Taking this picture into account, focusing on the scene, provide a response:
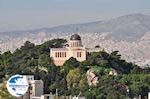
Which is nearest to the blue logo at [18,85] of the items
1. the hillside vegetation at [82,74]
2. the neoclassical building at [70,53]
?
the hillside vegetation at [82,74]

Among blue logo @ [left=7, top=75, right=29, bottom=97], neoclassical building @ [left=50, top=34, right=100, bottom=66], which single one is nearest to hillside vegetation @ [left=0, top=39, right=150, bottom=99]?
neoclassical building @ [left=50, top=34, right=100, bottom=66]

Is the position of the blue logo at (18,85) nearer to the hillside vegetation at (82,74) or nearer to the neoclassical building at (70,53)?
the hillside vegetation at (82,74)

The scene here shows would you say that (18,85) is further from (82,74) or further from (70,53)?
(70,53)

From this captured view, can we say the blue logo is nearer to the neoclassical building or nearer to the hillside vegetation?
the hillside vegetation

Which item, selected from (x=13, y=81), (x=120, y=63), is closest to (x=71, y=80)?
(x=120, y=63)

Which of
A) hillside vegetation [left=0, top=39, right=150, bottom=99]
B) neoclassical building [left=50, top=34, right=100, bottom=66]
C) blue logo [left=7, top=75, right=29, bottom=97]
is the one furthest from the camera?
neoclassical building [left=50, top=34, right=100, bottom=66]

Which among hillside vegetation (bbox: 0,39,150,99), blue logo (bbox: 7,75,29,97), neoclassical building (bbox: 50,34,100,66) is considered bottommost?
hillside vegetation (bbox: 0,39,150,99)

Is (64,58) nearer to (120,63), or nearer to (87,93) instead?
(120,63)

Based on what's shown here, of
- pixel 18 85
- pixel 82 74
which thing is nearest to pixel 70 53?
pixel 82 74

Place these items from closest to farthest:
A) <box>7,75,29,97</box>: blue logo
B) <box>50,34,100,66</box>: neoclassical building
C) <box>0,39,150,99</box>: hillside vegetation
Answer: <box>7,75,29,97</box>: blue logo → <box>0,39,150,99</box>: hillside vegetation → <box>50,34,100,66</box>: neoclassical building
